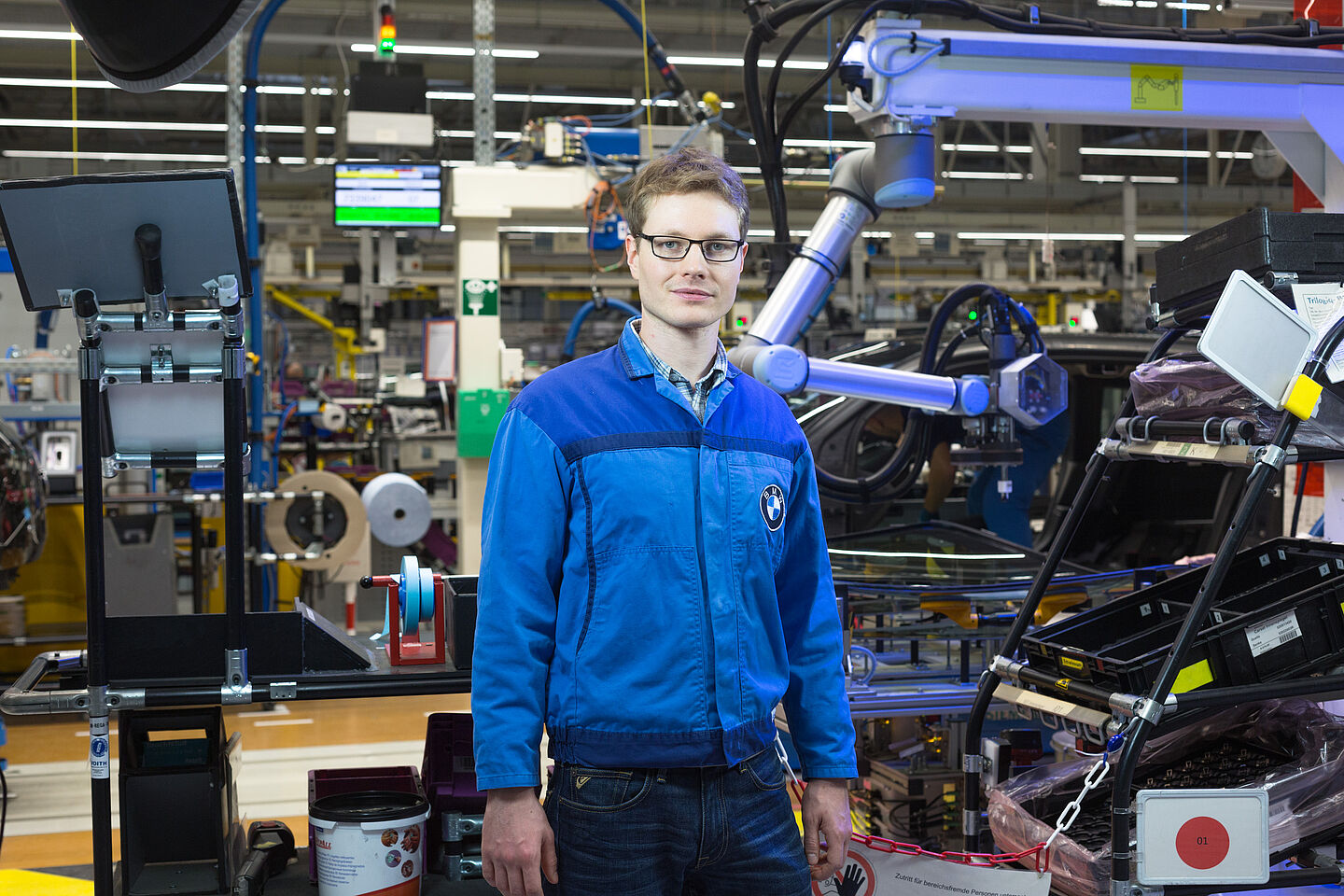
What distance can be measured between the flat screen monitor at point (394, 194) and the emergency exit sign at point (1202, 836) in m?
5.04

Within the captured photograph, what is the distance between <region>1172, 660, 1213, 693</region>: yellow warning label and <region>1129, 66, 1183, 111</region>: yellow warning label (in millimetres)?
1451

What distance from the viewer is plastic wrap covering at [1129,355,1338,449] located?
2354 millimetres

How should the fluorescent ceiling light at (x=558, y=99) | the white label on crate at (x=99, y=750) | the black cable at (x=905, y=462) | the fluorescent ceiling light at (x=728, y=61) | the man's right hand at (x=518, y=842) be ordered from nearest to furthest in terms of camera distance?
the man's right hand at (x=518, y=842)
the white label on crate at (x=99, y=750)
the black cable at (x=905, y=462)
the fluorescent ceiling light at (x=728, y=61)
the fluorescent ceiling light at (x=558, y=99)

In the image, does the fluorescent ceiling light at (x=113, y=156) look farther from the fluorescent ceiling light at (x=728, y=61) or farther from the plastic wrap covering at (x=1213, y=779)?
the plastic wrap covering at (x=1213, y=779)

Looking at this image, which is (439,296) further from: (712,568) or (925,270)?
(712,568)

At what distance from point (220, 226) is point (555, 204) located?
421 cm

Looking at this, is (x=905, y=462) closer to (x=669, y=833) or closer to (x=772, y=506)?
(x=772, y=506)

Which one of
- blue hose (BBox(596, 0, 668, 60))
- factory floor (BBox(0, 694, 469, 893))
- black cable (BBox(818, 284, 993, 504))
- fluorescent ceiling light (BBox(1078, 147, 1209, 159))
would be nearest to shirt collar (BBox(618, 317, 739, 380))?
black cable (BBox(818, 284, 993, 504))

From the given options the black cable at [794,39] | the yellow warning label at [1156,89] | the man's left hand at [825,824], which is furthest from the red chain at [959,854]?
the yellow warning label at [1156,89]

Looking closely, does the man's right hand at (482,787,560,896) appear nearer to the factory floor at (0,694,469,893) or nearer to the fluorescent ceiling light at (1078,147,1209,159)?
the factory floor at (0,694,469,893)

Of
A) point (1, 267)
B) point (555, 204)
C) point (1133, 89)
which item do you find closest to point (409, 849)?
point (1133, 89)

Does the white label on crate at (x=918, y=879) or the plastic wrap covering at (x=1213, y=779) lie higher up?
the plastic wrap covering at (x=1213, y=779)

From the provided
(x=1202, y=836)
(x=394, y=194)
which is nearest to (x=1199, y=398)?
(x=1202, y=836)

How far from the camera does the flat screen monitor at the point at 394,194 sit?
6336mm
